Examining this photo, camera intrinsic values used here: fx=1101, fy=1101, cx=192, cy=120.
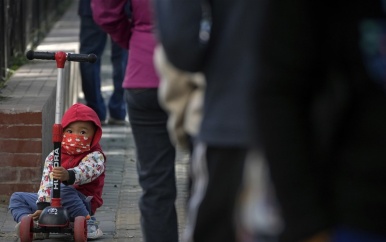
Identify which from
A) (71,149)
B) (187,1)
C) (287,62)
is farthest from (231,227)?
(71,149)

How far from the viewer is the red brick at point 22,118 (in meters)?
6.94

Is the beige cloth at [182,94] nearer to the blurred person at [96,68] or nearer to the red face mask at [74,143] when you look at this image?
the red face mask at [74,143]

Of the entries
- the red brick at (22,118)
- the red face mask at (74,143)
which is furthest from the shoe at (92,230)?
the red brick at (22,118)

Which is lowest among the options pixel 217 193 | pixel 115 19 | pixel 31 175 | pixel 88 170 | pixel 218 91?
pixel 31 175

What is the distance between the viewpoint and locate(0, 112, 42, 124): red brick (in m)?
6.94

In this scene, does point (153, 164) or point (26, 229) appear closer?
point (153, 164)

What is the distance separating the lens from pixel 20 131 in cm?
698

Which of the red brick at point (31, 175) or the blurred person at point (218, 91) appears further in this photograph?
the red brick at point (31, 175)

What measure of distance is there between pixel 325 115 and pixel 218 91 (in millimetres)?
389

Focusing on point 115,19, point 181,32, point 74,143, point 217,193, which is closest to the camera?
point 217,193

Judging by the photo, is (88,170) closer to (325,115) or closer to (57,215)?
(57,215)

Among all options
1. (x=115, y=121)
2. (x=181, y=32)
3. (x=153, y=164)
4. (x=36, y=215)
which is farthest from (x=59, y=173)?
(x=115, y=121)

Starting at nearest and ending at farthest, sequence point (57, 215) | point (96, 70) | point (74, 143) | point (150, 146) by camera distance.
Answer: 1. point (150, 146)
2. point (57, 215)
3. point (74, 143)
4. point (96, 70)

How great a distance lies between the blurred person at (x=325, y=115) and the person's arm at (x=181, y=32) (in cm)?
37
